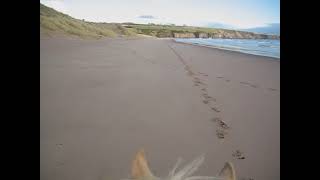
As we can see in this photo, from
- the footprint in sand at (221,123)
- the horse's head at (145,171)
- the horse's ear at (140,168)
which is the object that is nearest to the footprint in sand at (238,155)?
the footprint in sand at (221,123)

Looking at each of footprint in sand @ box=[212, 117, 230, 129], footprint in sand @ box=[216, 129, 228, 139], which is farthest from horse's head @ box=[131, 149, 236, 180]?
footprint in sand @ box=[212, 117, 230, 129]

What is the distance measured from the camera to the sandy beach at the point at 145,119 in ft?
6.95

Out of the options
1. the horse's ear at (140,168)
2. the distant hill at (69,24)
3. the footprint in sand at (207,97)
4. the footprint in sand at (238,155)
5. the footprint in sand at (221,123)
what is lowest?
the footprint in sand at (238,155)

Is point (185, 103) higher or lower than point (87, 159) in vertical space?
higher

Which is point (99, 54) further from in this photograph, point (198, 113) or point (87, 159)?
point (87, 159)

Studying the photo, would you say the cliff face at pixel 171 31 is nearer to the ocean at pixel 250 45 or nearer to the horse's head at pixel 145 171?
the ocean at pixel 250 45

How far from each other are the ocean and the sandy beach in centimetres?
155

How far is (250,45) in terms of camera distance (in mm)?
8523

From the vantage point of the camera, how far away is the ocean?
19.6 ft

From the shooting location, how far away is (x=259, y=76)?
13.7ft

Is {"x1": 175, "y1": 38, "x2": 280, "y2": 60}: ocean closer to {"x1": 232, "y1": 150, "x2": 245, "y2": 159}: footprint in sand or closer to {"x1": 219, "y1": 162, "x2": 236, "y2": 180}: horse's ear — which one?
{"x1": 232, "y1": 150, "x2": 245, "y2": 159}: footprint in sand

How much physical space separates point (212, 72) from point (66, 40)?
7.79ft

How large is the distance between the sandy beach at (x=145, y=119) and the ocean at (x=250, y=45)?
155 cm
